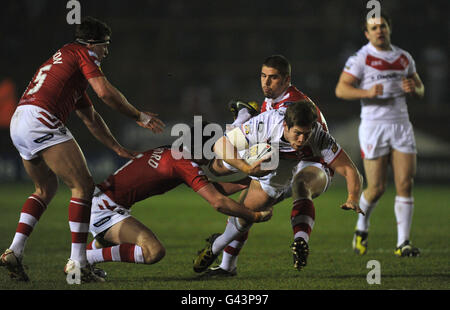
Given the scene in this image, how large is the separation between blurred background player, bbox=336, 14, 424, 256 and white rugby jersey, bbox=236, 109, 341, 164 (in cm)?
193

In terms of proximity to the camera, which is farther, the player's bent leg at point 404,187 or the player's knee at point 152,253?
the player's bent leg at point 404,187

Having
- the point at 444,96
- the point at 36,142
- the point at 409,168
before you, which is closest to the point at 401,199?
the point at 409,168

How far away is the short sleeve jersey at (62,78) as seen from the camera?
17.3 feet

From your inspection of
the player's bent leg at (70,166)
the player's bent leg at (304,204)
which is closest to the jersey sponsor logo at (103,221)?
the player's bent leg at (70,166)

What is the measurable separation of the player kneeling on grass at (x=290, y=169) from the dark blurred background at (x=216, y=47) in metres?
16.8

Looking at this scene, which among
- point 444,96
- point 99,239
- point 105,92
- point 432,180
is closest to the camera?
point 105,92

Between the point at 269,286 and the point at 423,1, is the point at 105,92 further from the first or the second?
the point at 423,1

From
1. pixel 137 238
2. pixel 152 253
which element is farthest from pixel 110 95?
pixel 152 253

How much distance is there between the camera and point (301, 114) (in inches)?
197

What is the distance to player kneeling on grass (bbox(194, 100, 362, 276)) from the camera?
5070 mm

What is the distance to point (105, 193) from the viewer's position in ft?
18.0

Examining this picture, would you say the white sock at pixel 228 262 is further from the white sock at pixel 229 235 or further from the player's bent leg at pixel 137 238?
the player's bent leg at pixel 137 238
